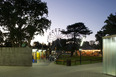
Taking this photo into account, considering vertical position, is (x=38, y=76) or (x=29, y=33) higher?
(x=29, y=33)

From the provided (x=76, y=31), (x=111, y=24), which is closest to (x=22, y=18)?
(x=111, y=24)

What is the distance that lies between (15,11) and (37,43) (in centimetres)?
10908

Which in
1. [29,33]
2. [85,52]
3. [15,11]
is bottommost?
[85,52]

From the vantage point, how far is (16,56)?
22438 millimetres

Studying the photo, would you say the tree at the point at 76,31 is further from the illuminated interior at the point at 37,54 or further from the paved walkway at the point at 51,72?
the paved walkway at the point at 51,72

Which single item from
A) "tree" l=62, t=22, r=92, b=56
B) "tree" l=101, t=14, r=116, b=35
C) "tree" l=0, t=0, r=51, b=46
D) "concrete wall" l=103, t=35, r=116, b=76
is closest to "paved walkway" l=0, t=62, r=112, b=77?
"concrete wall" l=103, t=35, r=116, b=76

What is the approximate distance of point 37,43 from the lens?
450 ft

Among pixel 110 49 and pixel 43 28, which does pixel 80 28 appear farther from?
pixel 110 49

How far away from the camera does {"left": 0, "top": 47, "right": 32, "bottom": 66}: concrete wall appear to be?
22.1 m

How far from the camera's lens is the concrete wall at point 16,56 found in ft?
72.6

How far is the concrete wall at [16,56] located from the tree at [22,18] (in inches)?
268

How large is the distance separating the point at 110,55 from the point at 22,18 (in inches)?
830

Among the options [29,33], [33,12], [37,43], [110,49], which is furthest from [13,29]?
[37,43]

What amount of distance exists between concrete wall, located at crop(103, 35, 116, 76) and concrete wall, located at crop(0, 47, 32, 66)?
11.7m
